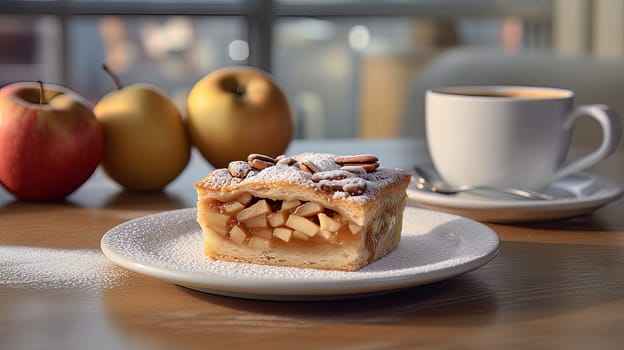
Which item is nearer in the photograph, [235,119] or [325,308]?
[325,308]

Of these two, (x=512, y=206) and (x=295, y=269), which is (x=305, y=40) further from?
(x=295, y=269)

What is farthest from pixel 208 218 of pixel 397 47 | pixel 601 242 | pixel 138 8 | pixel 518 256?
pixel 397 47

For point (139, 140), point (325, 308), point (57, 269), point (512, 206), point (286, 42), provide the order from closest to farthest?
point (325, 308)
point (57, 269)
point (512, 206)
point (139, 140)
point (286, 42)

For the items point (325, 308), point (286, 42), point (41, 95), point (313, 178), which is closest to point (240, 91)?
point (41, 95)

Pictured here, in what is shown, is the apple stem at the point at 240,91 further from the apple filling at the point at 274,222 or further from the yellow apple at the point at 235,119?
the apple filling at the point at 274,222

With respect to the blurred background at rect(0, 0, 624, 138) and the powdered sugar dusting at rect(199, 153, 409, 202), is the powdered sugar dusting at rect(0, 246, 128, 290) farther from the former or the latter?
the blurred background at rect(0, 0, 624, 138)

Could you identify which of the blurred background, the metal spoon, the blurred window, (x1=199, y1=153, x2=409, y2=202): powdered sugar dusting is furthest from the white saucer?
the blurred window
